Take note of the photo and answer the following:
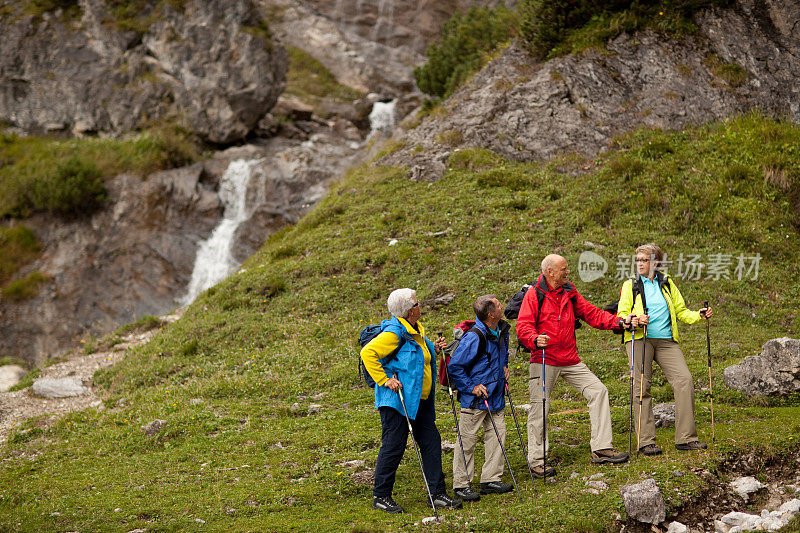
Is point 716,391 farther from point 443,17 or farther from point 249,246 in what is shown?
point 443,17

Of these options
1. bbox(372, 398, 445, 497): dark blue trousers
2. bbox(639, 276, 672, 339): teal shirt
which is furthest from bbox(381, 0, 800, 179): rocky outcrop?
bbox(372, 398, 445, 497): dark blue trousers

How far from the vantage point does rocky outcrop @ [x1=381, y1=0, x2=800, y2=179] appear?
73.8 feet

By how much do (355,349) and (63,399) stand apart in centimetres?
762

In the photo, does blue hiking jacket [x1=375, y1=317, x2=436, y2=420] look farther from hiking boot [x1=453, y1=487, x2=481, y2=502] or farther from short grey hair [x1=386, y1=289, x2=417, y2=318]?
hiking boot [x1=453, y1=487, x2=481, y2=502]

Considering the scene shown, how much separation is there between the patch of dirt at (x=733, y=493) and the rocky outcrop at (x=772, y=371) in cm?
266

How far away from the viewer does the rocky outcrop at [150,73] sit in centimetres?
3888

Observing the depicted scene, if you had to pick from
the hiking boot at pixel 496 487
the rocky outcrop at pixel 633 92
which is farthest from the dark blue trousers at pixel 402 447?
the rocky outcrop at pixel 633 92

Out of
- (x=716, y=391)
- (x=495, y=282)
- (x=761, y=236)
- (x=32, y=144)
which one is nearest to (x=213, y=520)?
(x=716, y=391)

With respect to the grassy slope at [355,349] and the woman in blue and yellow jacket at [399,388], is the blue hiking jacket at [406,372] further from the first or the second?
the grassy slope at [355,349]

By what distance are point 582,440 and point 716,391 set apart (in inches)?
122

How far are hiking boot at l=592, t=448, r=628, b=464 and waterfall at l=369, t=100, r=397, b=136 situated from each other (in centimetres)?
3979

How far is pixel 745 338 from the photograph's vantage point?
44.7 ft

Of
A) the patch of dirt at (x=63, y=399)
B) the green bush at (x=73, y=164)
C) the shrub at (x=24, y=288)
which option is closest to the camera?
the patch of dirt at (x=63, y=399)

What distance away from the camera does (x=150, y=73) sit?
4028cm
